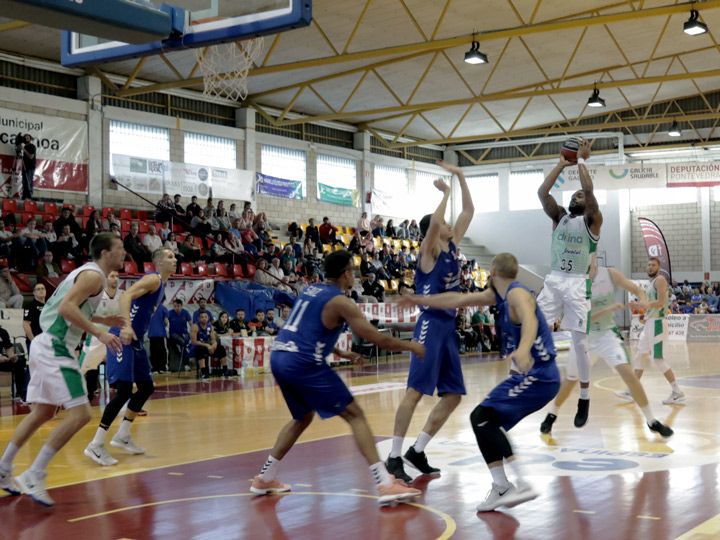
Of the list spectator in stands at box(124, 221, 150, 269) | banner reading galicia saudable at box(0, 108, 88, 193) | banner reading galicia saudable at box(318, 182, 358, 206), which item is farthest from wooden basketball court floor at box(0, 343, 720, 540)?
Answer: banner reading galicia saudable at box(318, 182, 358, 206)

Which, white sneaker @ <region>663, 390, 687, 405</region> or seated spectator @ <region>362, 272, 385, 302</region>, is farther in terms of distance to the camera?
seated spectator @ <region>362, 272, 385, 302</region>

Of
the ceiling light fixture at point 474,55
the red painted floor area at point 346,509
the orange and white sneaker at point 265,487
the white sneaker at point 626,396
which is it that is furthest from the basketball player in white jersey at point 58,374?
the ceiling light fixture at point 474,55

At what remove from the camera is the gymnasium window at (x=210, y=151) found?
86.3 ft

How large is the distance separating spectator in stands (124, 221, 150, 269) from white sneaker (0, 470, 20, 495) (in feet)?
45.1

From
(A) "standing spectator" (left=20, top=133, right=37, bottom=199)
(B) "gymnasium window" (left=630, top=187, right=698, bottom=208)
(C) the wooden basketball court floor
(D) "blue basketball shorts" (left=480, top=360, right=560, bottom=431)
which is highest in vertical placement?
(B) "gymnasium window" (left=630, top=187, right=698, bottom=208)

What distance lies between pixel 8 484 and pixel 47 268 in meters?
12.5

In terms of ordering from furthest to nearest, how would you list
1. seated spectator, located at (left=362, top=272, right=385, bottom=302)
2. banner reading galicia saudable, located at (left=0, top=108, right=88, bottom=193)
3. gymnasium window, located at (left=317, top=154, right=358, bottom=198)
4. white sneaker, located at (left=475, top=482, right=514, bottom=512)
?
gymnasium window, located at (left=317, top=154, right=358, bottom=198)
seated spectator, located at (left=362, top=272, right=385, bottom=302)
banner reading galicia saudable, located at (left=0, top=108, right=88, bottom=193)
white sneaker, located at (left=475, top=482, right=514, bottom=512)

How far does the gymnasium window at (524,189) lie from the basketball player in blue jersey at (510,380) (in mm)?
31358

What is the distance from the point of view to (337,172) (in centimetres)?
3166

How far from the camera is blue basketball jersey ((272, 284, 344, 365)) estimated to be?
6.02 m

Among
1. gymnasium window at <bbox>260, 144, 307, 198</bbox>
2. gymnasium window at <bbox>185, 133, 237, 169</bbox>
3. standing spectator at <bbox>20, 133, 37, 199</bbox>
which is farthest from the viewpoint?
gymnasium window at <bbox>260, 144, 307, 198</bbox>

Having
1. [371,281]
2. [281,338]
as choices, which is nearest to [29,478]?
[281,338]

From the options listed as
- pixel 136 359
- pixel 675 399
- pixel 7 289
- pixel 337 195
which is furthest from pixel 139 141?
pixel 675 399

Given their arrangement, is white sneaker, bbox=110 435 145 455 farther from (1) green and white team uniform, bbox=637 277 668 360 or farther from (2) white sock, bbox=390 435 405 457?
(1) green and white team uniform, bbox=637 277 668 360
